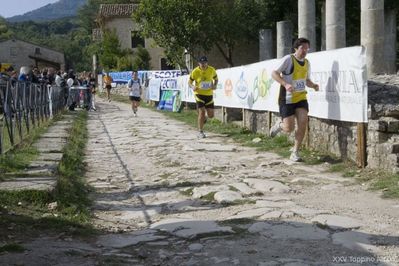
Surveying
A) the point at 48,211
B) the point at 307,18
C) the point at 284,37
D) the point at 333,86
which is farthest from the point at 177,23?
the point at 48,211

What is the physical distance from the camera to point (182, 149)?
10.2 meters

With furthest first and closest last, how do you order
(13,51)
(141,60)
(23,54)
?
(23,54)
(13,51)
(141,60)

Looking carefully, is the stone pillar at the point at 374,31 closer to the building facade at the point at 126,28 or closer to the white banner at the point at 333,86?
the white banner at the point at 333,86

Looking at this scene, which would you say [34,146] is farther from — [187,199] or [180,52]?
[180,52]

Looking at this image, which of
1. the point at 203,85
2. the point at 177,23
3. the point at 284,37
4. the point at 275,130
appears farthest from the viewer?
the point at 177,23

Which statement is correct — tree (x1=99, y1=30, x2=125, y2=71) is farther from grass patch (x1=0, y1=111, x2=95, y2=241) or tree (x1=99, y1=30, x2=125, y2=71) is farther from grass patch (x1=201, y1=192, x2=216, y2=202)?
grass patch (x1=201, y1=192, x2=216, y2=202)

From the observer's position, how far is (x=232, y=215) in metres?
5.42

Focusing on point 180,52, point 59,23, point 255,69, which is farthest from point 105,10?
point 59,23

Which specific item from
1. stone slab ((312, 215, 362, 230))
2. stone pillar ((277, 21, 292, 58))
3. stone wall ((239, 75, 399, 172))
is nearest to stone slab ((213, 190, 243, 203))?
stone slab ((312, 215, 362, 230))

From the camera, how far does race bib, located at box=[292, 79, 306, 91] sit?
8.22m

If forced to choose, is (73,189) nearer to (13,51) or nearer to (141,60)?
(141,60)

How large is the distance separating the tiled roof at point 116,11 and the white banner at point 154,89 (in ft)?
98.9

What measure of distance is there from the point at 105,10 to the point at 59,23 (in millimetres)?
115255

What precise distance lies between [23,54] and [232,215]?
2780 inches
